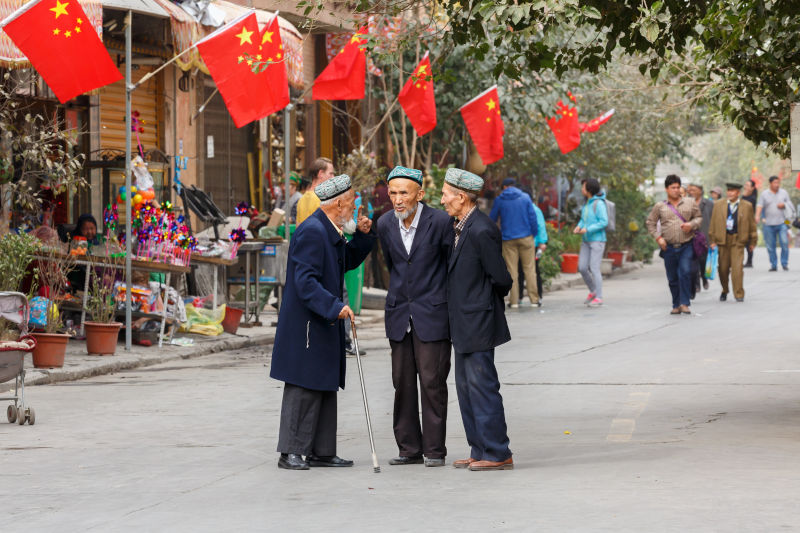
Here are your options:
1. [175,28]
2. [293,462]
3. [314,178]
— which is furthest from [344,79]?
[293,462]

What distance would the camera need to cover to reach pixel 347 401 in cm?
1155

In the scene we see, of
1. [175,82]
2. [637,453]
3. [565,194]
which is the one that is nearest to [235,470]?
[637,453]

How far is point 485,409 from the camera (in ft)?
26.7

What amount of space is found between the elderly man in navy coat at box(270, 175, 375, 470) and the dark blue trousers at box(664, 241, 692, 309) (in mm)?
12190

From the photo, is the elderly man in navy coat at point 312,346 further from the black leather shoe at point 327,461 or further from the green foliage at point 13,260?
the green foliage at point 13,260

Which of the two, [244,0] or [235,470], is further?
[244,0]

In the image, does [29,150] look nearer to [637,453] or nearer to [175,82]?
[175,82]

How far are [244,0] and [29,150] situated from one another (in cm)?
818

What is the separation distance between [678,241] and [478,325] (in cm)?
1236

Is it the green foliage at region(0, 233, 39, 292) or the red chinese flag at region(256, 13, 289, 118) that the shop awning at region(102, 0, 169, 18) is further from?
the green foliage at region(0, 233, 39, 292)

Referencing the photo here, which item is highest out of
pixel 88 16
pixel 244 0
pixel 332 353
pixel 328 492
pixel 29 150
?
pixel 244 0

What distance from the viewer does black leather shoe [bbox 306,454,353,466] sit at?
8.40 m

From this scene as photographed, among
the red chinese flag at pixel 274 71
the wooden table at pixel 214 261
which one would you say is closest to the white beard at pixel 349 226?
the red chinese flag at pixel 274 71

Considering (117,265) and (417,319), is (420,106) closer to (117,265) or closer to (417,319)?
(117,265)
